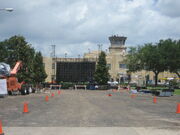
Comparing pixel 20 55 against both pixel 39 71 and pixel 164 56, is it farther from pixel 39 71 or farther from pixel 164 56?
pixel 164 56

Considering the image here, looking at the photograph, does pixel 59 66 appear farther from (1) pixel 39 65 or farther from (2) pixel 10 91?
(2) pixel 10 91

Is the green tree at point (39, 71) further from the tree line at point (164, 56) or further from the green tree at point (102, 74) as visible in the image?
the tree line at point (164, 56)

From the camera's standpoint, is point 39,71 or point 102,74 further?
point 102,74

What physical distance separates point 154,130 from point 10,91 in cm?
3269

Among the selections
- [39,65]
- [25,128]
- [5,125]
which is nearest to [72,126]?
[25,128]

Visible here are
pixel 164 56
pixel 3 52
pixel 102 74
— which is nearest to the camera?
pixel 3 52

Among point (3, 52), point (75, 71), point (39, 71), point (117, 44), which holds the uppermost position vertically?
point (117, 44)

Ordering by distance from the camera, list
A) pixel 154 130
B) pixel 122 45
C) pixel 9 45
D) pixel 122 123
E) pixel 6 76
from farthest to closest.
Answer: pixel 122 45, pixel 9 45, pixel 6 76, pixel 122 123, pixel 154 130

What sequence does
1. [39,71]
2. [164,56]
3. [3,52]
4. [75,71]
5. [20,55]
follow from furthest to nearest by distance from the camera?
[75,71]
[39,71]
[164,56]
[3,52]
[20,55]

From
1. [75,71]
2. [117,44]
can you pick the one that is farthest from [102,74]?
[117,44]

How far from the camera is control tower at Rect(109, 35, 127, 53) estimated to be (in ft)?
445

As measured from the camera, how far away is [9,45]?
219 feet

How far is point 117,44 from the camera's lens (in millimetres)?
136875

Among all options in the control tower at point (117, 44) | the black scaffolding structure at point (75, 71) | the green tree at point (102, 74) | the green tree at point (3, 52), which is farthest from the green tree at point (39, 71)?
the control tower at point (117, 44)
